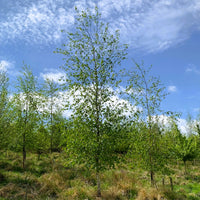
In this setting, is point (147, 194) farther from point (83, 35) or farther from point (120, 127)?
point (83, 35)

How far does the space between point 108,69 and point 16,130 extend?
9.89 m

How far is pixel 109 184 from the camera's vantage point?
11.4 m

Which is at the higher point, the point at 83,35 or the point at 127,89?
the point at 83,35

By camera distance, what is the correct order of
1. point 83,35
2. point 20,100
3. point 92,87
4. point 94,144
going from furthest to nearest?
1. point 20,100
2. point 83,35
3. point 92,87
4. point 94,144

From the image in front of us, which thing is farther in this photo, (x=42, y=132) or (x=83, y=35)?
(x=42, y=132)

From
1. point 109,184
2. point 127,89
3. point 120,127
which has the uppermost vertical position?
→ point 127,89

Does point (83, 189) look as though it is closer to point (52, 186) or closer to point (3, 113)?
point (52, 186)

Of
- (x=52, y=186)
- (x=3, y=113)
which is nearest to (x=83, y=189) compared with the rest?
(x=52, y=186)

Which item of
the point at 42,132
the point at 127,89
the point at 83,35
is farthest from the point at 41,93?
the point at 127,89

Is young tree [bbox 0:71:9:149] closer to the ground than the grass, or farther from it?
farther from it

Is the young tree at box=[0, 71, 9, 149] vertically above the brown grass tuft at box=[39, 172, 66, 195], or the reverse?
the young tree at box=[0, 71, 9, 149]

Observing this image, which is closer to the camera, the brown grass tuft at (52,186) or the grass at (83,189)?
the grass at (83,189)

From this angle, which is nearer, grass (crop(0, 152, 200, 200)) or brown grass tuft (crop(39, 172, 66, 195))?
grass (crop(0, 152, 200, 200))

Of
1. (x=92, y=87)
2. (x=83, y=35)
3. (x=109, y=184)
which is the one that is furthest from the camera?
(x=109, y=184)
